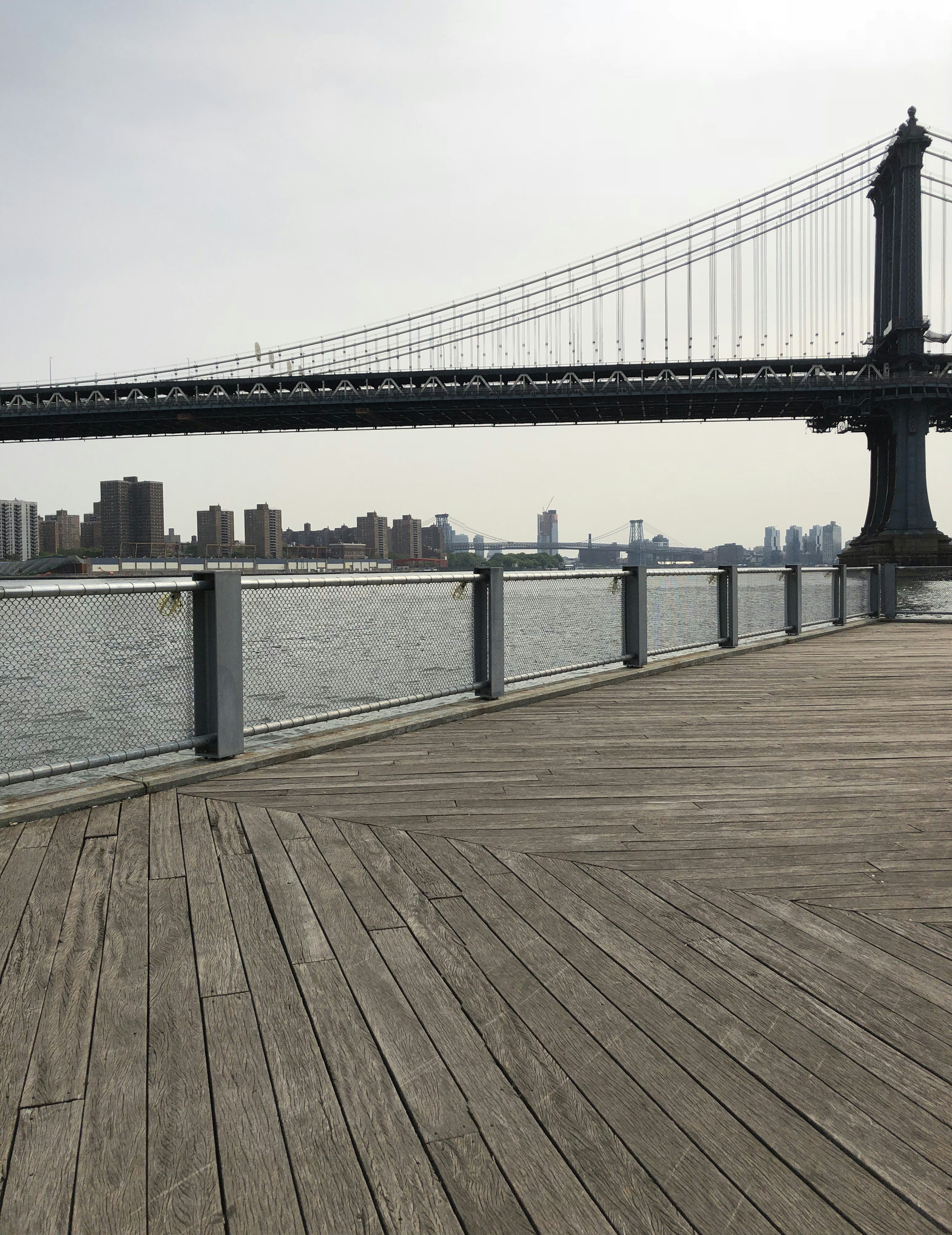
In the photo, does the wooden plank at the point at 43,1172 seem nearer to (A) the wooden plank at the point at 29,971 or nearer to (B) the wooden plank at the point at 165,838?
(A) the wooden plank at the point at 29,971

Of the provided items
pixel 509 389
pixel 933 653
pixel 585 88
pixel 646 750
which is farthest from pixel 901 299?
pixel 646 750

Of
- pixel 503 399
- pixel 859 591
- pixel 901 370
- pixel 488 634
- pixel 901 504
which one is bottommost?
pixel 488 634

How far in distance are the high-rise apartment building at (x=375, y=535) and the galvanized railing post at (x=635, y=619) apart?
53.4 meters

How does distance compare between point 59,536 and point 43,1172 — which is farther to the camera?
point 59,536

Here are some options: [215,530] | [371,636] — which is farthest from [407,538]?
[371,636]

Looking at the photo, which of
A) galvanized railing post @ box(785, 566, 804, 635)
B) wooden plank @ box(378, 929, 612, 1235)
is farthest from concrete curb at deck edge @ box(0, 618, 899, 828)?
galvanized railing post @ box(785, 566, 804, 635)

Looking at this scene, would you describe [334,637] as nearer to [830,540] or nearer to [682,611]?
[682,611]

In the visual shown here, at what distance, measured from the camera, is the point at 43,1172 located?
1.25 metres

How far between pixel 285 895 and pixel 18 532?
69.9 metres

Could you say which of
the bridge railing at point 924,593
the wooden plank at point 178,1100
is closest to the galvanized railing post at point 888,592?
the bridge railing at point 924,593

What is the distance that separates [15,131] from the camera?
20.7 metres

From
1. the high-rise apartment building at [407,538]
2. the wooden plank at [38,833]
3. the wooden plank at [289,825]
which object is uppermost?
the high-rise apartment building at [407,538]

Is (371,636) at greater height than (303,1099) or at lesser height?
greater

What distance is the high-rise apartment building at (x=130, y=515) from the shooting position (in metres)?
65.7
